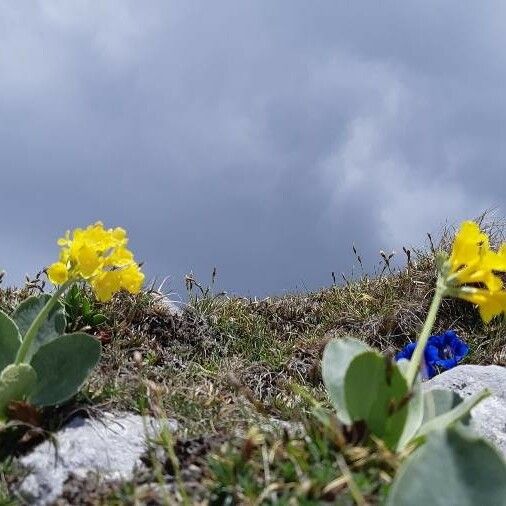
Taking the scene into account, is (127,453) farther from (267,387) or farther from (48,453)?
(267,387)

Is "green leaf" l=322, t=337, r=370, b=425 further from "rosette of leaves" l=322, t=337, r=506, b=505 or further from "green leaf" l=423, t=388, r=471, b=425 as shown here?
"green leaf" l=423, t=388, r=471, b=425

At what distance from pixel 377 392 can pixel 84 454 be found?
1134 millimetres

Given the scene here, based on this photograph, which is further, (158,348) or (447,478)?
(158,348)

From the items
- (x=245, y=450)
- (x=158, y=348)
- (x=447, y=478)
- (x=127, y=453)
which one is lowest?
(x=447, y=478)

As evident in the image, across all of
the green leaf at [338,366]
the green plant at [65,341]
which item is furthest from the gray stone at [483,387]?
the green plant at [65,341]

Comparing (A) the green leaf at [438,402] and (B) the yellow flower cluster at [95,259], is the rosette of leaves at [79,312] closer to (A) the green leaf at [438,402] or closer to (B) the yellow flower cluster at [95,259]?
(B) the yellow flower cluster at [95,259]

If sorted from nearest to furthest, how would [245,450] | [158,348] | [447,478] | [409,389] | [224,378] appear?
[447,478] → [245,450] → [409,389] → [224,378] → [158,348]

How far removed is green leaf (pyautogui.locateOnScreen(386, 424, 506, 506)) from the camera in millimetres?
2111

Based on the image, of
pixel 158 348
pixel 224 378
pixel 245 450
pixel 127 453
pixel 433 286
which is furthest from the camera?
pixel 433 286

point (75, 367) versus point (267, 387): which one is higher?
point (267, 387)

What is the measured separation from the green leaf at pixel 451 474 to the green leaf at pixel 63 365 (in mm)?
1633

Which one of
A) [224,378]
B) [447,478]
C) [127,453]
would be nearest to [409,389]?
[447,478]

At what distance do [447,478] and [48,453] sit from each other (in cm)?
156

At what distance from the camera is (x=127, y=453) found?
3.07 meters
